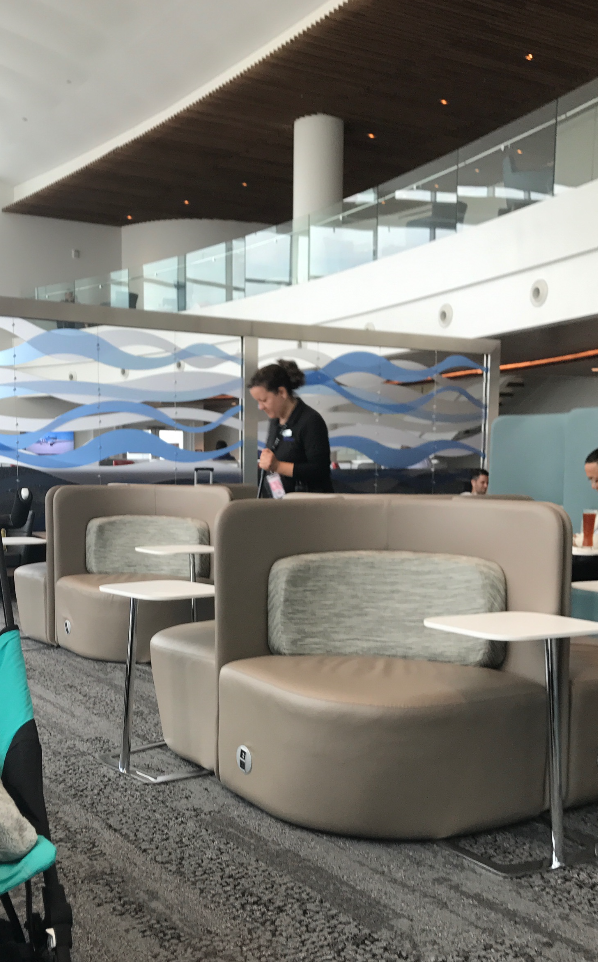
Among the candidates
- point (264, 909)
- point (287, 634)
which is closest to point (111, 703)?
point (287, 634)

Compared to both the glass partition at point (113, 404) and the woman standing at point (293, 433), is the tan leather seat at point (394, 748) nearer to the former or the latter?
the woman standing at point (293, 433)

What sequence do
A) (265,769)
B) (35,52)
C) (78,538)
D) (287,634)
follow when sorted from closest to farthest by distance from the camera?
(265,769)
(287,634)
(78,538)
(35,52)

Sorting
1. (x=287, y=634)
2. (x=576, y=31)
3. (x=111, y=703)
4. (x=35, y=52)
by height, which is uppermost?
(x=35, y=52)

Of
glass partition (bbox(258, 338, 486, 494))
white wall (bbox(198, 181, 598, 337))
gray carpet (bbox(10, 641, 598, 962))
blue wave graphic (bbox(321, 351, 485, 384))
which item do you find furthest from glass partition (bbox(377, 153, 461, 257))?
gray carpet (bbox(10, 641, 598, 962))

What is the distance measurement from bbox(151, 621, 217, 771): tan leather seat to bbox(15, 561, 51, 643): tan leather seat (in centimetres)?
239

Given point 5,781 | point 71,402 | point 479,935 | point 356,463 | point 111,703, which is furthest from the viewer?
point 356,463

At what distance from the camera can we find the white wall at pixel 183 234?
19469mm

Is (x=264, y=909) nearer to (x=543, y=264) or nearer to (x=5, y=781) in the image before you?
(x=5, y=781)

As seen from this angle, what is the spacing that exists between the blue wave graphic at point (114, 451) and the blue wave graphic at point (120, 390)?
12.3 inches

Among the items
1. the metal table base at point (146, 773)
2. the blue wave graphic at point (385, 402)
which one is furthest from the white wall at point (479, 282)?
the metal table base at point (146, 773)

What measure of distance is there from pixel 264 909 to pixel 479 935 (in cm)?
51

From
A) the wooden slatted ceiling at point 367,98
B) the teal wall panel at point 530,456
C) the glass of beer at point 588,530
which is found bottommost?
the glass of beer at point 588,530

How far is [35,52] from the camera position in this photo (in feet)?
41.9

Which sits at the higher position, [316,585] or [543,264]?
[543,264]
